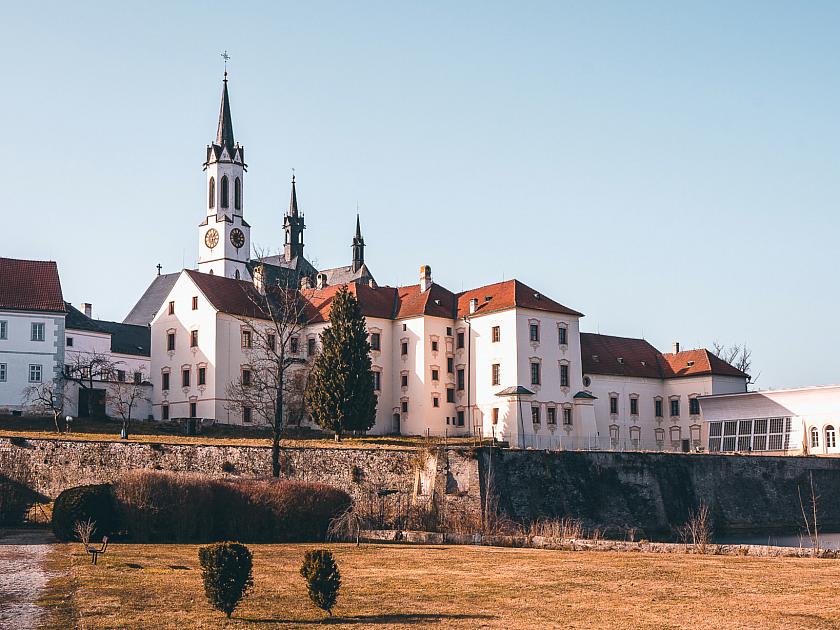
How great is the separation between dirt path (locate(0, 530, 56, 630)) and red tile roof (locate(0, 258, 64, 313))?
27.5 m

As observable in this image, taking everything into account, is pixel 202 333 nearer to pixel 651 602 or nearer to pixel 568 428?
pixel 568 428

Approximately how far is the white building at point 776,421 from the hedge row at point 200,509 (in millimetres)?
40667

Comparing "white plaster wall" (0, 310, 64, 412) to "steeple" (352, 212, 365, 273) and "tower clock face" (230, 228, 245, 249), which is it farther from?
"steeple" (352, 212, 365, 273)

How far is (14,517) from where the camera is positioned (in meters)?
43.2

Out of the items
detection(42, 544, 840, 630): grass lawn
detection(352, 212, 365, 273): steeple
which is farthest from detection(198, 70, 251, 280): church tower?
detection(42, 544, 840, 630): grass lawn

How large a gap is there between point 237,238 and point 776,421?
187ft

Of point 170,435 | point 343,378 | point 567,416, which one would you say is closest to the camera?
point 170,435

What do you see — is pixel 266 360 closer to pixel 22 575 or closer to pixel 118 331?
pixel 118 331

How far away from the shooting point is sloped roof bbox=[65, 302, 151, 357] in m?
81.8

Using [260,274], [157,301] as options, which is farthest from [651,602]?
[157,301]

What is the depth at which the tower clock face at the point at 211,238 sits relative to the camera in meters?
109

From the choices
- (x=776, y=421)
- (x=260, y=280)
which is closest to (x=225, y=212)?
(x=260, y=280)

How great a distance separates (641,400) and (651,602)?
55779 millimetres

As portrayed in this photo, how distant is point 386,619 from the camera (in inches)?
887
